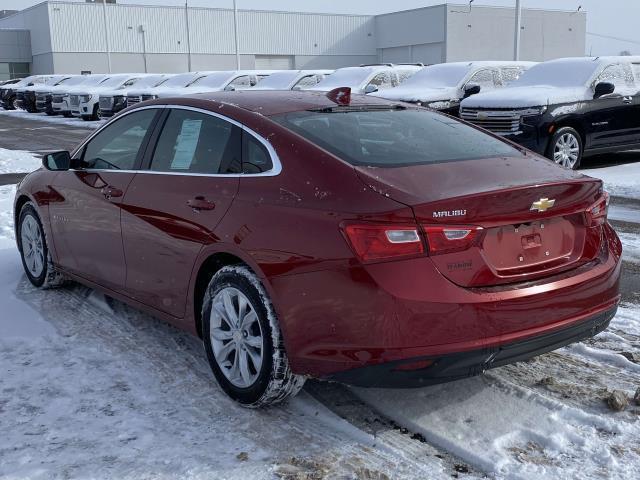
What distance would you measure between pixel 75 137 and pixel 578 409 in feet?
62.1

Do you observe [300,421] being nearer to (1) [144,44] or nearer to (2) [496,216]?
(2) [496,216]

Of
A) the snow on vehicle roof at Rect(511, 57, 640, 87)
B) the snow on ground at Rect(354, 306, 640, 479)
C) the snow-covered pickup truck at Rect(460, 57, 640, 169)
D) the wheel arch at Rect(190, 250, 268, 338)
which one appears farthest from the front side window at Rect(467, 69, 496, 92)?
the wheel arch at Rect(190, 250, 268, 338)

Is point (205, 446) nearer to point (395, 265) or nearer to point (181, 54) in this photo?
point (395, 265)

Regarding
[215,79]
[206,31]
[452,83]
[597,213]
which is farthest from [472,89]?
[206,31]

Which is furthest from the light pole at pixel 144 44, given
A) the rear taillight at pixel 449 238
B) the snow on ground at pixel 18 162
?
the rear taillight at pixel 449 238

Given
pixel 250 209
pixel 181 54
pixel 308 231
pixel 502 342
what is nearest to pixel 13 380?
pixel 250 209

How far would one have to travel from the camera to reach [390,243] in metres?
3.04

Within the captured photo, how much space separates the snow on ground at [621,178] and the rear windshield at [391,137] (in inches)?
242

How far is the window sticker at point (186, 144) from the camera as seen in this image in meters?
4.14

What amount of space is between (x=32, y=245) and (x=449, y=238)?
3976mm

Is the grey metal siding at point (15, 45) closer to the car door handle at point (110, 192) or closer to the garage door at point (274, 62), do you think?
the garage door at point (274, 62)

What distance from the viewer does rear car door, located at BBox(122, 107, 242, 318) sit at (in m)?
3.80

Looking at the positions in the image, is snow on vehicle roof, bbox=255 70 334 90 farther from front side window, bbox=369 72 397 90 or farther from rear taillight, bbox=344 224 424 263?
rear taillight, bbox=344 224 424 263

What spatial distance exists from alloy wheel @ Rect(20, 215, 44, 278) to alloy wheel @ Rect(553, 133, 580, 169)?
26.5 ft
